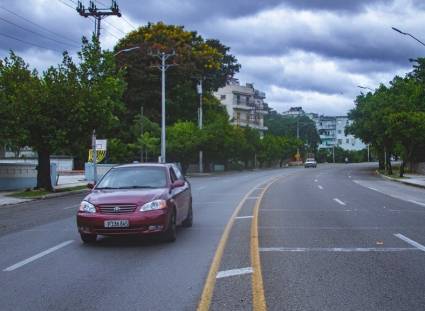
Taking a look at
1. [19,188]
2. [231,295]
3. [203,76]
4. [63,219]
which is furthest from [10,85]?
[203,76]

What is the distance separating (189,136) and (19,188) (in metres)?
26.3

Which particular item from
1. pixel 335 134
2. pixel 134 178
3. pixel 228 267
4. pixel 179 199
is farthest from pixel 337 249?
pixel 335 134

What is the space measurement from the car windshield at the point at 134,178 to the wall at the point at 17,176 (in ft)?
66.3

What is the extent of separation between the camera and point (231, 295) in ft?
23.7

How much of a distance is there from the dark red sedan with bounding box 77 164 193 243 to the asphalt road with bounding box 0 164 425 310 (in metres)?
0.35

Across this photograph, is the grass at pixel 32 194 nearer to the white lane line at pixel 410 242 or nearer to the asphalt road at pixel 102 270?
the asphalt road at pixel 102 270

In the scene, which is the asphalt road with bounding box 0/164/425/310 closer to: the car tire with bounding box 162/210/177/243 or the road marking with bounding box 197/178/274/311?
the road marking with bounding box 197/178/274/311

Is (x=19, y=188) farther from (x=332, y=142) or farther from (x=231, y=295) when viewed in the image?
(x=332, y=142)

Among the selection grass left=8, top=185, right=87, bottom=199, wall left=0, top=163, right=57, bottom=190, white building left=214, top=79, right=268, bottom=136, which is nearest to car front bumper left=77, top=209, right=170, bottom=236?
grass left=8, top=185, right=87, bottom=199

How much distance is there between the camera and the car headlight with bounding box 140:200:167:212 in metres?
11.0

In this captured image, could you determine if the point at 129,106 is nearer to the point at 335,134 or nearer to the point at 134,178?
the point at 134,178

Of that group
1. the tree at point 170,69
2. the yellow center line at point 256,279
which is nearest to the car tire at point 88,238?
the yellow center line at point 256,279

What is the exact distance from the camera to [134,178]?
12.4 m

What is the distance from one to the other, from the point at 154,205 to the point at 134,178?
1.48 m
